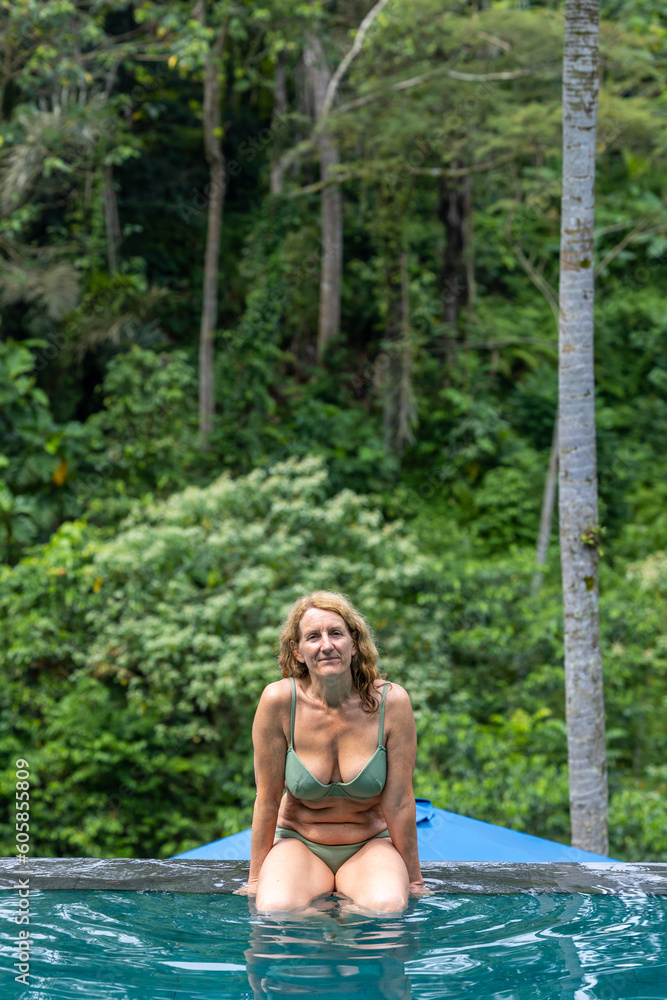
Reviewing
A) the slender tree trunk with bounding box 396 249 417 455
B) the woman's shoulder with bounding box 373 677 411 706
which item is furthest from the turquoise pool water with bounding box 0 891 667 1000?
the slender tree trunk with bounding box 396 249 417 455

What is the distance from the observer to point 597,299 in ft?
47.0

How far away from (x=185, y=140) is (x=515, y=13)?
6084 millimetres

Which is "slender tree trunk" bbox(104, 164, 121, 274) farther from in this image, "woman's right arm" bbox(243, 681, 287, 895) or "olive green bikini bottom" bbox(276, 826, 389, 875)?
"olive green bikini bottom" bbox(276, 826, 389, 875)

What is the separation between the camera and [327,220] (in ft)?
45.0

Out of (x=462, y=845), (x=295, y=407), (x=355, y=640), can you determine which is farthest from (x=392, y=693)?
(x=295, y=407)

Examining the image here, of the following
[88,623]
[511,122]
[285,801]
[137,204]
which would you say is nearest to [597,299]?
[511,122]

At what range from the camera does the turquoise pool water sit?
2.76m

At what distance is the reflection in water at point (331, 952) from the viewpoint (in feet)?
9.05

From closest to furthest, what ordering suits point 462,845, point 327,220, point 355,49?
point 462,845 < point 355,49 < point 327,220

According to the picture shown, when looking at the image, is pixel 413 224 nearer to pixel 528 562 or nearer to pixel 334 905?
pixel 528 562

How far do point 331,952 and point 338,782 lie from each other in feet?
1.81

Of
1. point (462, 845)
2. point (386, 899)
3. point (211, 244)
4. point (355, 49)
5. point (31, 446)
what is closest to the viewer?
point (386, 899)

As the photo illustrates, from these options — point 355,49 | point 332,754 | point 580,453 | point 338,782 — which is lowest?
point 338,782

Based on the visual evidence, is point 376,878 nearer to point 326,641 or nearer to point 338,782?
point 338,782
